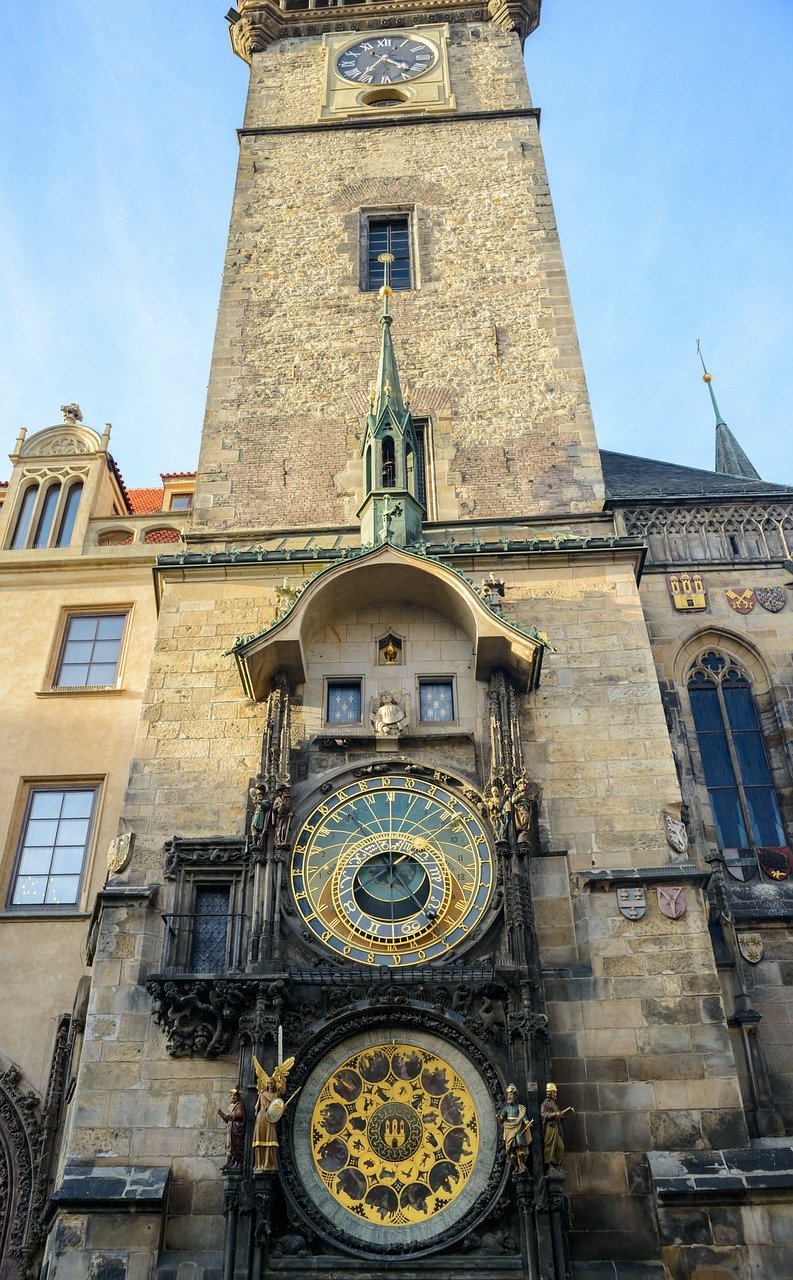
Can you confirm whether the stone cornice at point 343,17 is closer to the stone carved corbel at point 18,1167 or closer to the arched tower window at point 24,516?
the arched tower window at point 24,516

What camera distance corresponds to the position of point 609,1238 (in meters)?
9.38

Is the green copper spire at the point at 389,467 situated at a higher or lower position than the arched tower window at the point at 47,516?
lower

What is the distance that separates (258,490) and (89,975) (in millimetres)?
6138

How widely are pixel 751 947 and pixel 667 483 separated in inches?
280

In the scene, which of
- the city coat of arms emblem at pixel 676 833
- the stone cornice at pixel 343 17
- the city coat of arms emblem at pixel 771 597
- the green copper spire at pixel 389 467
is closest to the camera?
the city coat of arms emblem at pixel 676 833

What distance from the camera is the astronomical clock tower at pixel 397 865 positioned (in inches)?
372

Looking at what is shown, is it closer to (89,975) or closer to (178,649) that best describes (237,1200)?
(89,975)

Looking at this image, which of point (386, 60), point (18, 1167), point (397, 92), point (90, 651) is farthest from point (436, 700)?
point (386, 60)

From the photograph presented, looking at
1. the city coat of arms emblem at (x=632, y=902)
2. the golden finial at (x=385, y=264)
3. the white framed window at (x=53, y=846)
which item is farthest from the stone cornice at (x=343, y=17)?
the city coat of arms emblem at (x=632, y=902)

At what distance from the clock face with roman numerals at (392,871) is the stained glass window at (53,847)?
3.60 meters

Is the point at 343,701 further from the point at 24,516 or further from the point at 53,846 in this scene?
the point at 24,516

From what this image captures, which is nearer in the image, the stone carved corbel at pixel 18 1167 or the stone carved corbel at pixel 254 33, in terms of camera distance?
the stone carved corbel at pixel 18 1167

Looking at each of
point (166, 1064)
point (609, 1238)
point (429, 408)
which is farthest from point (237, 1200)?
point (429, 408)

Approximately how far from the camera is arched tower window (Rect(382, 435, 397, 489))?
14062mm
